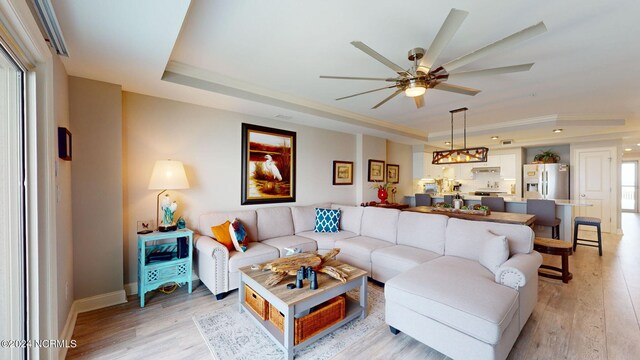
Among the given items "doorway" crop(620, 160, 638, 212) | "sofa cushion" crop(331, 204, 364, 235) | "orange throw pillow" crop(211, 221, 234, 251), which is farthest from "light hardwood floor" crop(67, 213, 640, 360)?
"doorway" crop(620, 160, 638, 212)

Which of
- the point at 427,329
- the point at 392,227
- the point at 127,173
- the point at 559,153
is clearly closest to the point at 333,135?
the point at 392,227

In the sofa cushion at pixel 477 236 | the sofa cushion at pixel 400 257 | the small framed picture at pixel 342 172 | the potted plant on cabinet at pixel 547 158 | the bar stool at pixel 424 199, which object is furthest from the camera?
the potted plant on cabinet at pixel 547 158

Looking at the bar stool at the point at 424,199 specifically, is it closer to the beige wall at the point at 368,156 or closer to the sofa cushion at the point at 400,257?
the beige wall at the point at 368,156

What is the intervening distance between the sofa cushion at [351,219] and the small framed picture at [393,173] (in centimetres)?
243

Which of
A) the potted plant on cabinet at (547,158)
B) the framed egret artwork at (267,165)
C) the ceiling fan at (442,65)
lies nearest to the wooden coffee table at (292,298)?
the framed egret artwork at (267,165)

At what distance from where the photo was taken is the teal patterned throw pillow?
4.03m

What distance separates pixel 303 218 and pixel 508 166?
675 cm

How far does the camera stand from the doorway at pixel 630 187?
9.55 meters

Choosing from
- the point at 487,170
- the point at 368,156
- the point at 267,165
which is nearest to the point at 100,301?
the point at 267,165

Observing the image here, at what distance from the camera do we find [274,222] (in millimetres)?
3756

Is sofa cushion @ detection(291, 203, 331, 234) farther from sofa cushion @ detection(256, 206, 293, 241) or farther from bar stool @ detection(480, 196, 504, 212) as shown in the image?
bar stool @ detection(480, 196, 504, 212)

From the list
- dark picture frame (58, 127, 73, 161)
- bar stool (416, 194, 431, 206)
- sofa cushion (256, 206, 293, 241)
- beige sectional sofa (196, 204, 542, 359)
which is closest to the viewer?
beige sectional sofa (196, 204, 542, 359)

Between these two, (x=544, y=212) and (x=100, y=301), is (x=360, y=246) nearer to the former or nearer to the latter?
(x=100, y=301)

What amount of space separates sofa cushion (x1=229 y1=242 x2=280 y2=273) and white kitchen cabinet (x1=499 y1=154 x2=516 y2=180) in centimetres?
749
